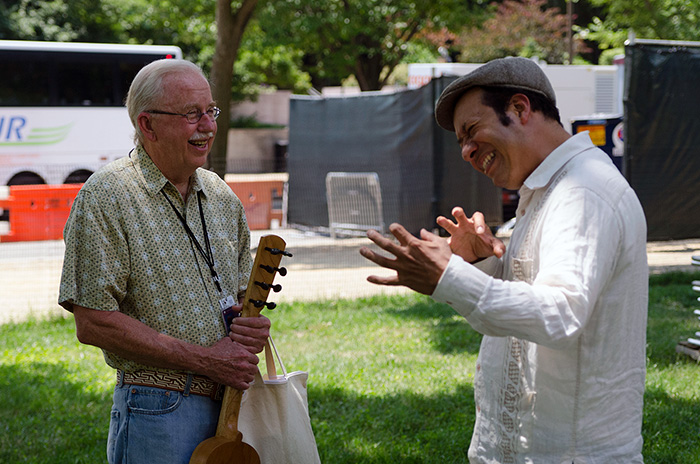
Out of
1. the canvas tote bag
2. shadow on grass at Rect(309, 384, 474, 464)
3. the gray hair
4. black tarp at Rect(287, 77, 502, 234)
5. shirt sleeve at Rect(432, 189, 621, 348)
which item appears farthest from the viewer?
black tarp at Rect(287, 77, 502, 234)

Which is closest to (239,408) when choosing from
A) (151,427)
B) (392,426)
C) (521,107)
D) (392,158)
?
(151,427)

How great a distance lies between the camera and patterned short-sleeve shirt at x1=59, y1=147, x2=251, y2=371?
228cm

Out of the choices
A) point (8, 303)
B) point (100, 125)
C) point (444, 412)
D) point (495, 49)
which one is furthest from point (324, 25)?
point (444, 412)

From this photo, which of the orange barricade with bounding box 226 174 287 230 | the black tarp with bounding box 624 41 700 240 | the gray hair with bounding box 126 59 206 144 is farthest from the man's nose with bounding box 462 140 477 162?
the orange barricade with bounding box 226 174 287 230

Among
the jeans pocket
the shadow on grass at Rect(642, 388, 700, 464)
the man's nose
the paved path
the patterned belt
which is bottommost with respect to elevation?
the paved path

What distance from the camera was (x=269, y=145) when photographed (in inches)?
1315

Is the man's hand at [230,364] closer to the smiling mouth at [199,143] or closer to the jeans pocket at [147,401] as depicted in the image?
the jeans pocket at [147,401]

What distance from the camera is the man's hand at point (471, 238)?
2.27 m

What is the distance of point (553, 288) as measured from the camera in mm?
1745

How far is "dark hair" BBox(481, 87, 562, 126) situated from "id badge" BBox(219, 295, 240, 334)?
1.07 metres

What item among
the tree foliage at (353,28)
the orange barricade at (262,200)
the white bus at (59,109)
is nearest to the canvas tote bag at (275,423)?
the orange barricade at (262,200)

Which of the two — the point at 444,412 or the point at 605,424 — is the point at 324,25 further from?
the point at 605,424

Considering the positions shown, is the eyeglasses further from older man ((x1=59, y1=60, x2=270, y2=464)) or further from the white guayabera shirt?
the white guayabera shirt

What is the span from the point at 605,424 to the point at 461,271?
1.99 feet
